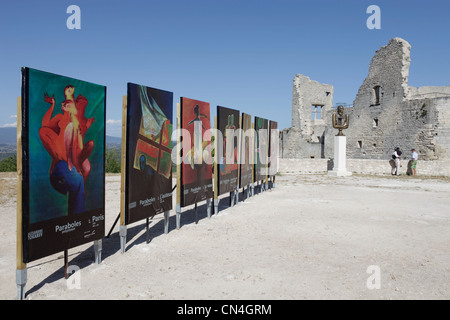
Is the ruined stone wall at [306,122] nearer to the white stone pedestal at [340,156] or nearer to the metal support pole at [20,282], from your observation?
the white stone pedestal at [340,156]

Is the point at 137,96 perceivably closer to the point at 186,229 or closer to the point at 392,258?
the point at 186,229

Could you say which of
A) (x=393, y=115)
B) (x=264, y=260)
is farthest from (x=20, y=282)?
(x=393, y=115)

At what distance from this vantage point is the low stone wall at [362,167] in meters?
19.1

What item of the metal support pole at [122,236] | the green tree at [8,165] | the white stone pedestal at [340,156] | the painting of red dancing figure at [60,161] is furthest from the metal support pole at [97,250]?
the green tree at [8,165]

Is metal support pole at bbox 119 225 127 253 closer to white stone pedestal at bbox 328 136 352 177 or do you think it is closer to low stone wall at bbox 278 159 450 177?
white stone pedestal at bbox 328 136 352 177

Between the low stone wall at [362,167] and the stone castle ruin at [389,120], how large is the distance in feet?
6.91

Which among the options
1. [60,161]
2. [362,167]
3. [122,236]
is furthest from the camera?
[362,167]

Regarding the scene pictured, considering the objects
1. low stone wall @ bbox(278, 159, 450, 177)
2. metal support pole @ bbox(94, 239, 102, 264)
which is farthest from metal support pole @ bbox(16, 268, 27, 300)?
low stone wall @ bbox(278, 159, 450, 177)

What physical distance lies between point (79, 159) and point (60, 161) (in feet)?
1.08

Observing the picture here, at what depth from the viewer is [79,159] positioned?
4301mm

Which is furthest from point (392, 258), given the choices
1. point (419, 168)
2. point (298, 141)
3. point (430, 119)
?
point (298, 141)

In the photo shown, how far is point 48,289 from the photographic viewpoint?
3.84m

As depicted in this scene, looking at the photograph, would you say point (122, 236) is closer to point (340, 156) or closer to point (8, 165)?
point (340, 156)

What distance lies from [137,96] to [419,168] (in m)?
18.6
